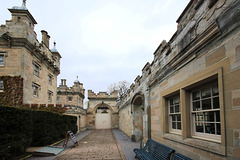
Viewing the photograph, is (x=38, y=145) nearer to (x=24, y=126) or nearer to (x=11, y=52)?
(x=24, y=126)

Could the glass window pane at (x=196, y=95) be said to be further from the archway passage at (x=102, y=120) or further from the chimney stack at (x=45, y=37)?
the archway passage at (x=102, y=120)

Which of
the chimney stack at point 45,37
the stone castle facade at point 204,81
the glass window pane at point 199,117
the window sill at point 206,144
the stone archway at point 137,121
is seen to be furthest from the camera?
the chimney stack at point 45,37

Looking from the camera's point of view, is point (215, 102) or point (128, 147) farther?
point (128, 147)

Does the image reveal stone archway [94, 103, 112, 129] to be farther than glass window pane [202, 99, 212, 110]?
Yes

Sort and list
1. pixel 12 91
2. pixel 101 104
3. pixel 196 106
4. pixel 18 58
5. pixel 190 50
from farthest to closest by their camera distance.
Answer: pixel 101 104 < pixel 18 58 < pixel 12 91 < pixel 196 106 < pixel 190 50

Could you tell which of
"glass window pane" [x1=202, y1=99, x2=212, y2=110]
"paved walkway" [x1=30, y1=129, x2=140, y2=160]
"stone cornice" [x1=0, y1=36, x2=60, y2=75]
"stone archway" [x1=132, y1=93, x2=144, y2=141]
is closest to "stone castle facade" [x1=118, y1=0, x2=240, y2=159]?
"glass window pane" [x1=202, y1=99, x2=212, y2=110]

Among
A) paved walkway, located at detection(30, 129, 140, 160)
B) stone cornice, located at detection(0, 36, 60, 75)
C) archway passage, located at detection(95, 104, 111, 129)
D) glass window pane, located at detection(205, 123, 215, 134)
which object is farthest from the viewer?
archway passage, located at detection(95, 104, 111, 129)

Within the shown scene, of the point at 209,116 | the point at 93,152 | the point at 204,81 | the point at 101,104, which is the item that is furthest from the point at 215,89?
the point at 101,104

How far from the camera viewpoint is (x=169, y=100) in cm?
561

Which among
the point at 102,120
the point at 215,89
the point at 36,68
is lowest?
the point at 102,120

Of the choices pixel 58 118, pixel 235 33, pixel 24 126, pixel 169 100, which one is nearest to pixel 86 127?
pixel 58 118

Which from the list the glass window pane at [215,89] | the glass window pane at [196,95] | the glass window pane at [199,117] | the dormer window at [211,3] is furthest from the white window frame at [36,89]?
the dormer window at [211,3]

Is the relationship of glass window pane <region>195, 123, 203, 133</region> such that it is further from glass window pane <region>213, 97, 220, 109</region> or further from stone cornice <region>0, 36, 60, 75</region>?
stone cornice <region>0, 36, 60, 75</region>

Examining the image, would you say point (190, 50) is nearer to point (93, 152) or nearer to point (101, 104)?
point (93, 152)
